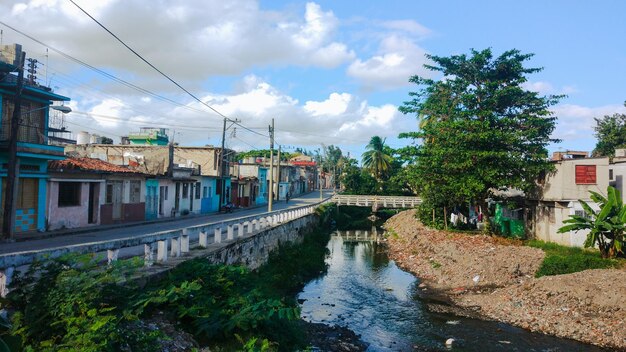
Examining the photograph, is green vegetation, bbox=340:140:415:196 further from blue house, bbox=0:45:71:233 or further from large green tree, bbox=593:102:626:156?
blue house, bbox=0:45:71:233

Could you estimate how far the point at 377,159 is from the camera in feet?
226

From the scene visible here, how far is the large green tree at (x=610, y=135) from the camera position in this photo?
45469 mm

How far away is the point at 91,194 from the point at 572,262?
86.8 feet

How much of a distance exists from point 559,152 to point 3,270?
3709cm

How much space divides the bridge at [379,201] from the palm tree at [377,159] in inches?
425

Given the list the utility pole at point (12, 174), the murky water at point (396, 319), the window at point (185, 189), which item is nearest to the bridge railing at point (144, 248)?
the murky water at point (396, 319)

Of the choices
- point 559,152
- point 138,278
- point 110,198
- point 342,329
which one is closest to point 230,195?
point 110,198

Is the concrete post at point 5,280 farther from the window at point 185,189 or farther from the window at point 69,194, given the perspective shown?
the window at point 185,189

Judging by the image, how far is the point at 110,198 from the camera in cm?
2986

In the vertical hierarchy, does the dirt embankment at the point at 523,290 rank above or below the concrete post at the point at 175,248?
below

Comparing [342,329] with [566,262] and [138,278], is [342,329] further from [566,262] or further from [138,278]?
[566,262]

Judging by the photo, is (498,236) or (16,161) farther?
(498,236)

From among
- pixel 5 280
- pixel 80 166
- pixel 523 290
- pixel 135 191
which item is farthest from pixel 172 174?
pixel 5 280

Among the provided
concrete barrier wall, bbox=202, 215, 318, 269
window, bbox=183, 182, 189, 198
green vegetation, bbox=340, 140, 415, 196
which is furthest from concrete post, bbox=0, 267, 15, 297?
green vegetation, bbox=340, 140, 415, 196
